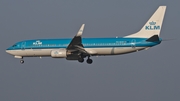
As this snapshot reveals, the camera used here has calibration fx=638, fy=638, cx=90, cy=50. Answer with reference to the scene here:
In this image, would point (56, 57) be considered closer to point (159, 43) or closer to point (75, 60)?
point (75, 60)

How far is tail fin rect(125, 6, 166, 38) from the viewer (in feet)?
253

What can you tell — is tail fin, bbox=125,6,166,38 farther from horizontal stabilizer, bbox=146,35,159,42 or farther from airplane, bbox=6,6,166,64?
horizontal stabilizer, bbox=146,35,159,42

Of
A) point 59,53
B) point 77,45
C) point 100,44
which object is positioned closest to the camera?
point 77,45

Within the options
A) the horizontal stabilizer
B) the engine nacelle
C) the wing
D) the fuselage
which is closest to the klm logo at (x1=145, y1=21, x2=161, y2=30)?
the fuselage

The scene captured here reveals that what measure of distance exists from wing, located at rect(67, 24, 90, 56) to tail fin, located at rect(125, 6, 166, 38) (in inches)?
246

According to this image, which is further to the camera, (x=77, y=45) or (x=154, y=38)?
(x=77, y=45)

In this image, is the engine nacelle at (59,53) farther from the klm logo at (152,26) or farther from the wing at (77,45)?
the klm logo at (152,26)

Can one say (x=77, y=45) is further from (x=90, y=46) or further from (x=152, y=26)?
(x=152, y=26)

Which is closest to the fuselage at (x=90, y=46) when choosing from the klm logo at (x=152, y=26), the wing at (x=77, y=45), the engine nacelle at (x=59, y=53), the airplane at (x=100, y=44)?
the airplane at (x=100, y=44)

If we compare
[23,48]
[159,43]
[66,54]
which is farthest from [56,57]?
[159,43]

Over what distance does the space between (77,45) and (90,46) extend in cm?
216

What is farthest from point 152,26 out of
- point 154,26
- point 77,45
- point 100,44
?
point 77,45

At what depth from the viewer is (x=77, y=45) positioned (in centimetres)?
7625

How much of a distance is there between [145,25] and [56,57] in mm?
11602
